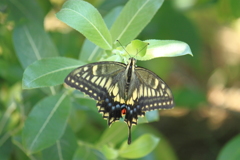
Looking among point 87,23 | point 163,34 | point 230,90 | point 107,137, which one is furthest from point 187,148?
point 87,23

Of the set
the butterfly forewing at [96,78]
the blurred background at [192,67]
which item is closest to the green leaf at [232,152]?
the blurred background at [192,67]

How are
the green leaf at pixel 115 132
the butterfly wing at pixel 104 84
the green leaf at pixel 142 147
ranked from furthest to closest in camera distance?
1. the green leaf at pixel 115 132
2. the green leaf at pixel 142 147
3. the butterfly wing at pixel 104 84

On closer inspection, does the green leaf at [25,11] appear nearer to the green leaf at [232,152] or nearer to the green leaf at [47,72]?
the green leaf at [47,72]

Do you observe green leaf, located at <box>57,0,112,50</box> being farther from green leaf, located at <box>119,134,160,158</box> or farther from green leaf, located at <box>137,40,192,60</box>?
green leaf, located at <box>119,134,160,158</box>

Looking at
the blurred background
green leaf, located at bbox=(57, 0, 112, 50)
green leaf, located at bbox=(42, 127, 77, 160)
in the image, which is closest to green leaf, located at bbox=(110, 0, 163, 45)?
green leaf, located at bbox=(57, 0, 112, 50)

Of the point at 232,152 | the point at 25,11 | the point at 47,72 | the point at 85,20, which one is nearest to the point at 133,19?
the point at 85,20

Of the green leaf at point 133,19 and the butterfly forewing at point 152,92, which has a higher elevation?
the green leaf at point 133,19

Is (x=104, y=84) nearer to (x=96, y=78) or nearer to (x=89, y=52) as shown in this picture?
(x=96, y=78)
